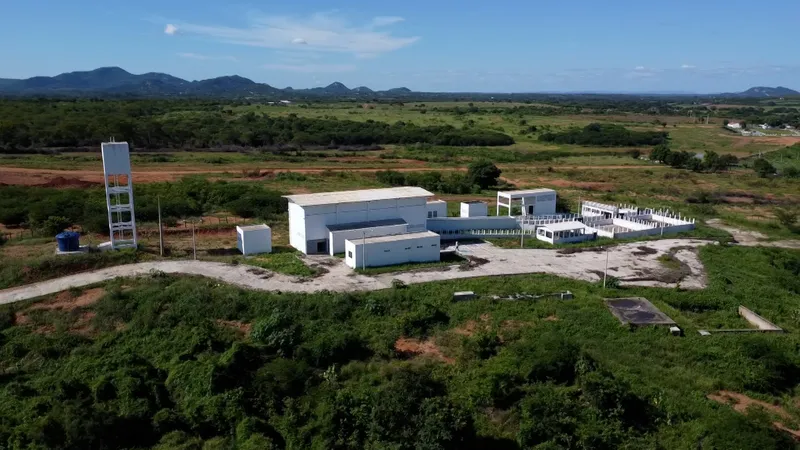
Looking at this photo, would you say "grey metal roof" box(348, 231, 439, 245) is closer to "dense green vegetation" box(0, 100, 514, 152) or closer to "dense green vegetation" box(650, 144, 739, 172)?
"dense green vegetation" box(650, 144, 739, 172)

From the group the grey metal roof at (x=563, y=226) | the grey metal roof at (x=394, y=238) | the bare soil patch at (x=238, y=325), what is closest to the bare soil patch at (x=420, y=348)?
the bare soil patch at (x=238, y=325)

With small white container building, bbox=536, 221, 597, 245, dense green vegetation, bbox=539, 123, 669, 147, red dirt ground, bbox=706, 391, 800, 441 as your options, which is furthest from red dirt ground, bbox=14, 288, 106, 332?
dense green vegetation, bbox=539, 123, 669, 147

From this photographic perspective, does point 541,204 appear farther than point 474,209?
Yes

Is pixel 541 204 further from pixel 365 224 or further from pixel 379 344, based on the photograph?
pixel 379 344

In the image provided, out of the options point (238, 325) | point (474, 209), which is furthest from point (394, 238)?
point (238, 325)

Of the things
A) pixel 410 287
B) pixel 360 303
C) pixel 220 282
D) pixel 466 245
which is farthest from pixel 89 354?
pixel 466 245

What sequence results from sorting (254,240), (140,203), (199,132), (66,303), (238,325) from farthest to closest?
(199,132)
(140,203)
(254,240)
(66,303)
(238,325)
